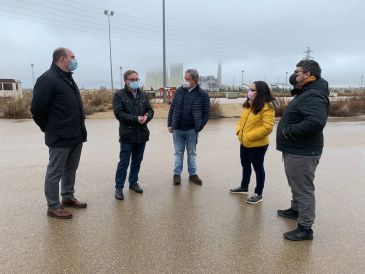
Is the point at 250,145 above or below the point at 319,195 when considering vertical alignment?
above

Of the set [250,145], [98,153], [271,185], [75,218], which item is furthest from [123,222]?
[98,153]

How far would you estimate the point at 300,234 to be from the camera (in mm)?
3703

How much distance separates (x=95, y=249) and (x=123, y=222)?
0.71 metres

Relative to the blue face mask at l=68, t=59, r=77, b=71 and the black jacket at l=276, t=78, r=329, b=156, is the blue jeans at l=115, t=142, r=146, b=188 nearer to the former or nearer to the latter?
the blue face mask at l=68, t=59, r=77, b=71

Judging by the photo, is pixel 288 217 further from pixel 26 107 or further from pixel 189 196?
pixel 26 107

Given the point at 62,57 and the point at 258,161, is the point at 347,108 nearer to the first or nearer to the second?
the point at 258,161

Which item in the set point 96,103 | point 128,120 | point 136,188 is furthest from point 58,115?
point 96,103

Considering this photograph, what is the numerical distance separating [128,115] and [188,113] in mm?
1105

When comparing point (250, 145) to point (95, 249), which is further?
point (250, 145)

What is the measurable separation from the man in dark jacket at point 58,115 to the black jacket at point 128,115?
722 mm

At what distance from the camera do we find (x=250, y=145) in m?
4.83

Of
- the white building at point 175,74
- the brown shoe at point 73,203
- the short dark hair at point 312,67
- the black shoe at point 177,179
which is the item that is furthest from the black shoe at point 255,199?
the white building at point 175,74

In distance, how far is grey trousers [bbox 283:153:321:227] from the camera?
3611 mm

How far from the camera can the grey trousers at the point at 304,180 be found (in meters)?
3.61
